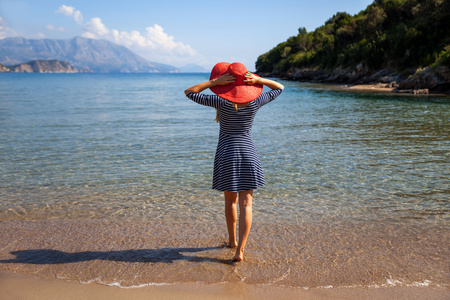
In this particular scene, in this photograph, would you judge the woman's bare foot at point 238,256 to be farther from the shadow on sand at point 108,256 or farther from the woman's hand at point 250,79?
the woman's hand at point 250,79

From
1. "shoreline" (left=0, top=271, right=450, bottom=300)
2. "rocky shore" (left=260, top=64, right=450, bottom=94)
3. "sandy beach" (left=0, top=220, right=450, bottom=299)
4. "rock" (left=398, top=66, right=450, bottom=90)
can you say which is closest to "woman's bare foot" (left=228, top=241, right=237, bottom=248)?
"sandy beach" (left=0, top=220, right=450, bottom=299)

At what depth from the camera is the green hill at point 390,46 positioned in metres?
42.0

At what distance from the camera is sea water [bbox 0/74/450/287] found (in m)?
4.34

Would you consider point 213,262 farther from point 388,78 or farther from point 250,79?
point 388,78

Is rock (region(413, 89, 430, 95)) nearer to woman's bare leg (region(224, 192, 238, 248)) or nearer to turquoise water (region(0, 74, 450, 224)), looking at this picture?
turquoise water (region(0, 74, 450, 224))

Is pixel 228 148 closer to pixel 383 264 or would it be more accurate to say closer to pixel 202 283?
pixel 202 283

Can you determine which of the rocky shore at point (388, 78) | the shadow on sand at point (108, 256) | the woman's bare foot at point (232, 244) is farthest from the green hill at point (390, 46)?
the shadow on sand at point (108, 256)

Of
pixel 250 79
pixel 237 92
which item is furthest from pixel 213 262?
pixel 250 79

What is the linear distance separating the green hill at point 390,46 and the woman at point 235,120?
3561cm

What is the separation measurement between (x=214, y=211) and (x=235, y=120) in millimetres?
2520

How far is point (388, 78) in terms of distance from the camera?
46031mm

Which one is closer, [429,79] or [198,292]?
[198,292]

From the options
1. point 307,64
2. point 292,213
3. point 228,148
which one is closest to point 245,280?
point 228,148

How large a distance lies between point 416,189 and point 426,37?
45.7 m
